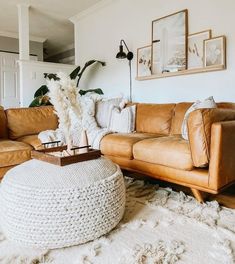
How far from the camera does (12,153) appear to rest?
241 centimetres

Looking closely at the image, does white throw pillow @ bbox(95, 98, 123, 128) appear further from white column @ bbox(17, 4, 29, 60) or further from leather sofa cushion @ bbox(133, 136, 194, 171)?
white column @ bbox(17, 4, 29, 60)

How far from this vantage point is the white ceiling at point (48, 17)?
4279 mm

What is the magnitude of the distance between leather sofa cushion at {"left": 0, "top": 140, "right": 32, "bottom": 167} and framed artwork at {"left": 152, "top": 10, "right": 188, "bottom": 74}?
202 cm

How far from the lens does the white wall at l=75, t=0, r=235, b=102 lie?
2799 millimetres

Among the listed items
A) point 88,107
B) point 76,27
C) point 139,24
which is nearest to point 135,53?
point 139,24

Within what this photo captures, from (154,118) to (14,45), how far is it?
4.63 meters

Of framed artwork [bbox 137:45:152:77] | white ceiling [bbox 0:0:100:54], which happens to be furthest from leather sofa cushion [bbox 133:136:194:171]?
white ceiling [bbox 0:0:100:54]

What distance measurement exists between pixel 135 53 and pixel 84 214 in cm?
302

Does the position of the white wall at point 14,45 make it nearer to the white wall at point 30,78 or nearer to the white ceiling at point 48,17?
the white ceiling at point 48,17

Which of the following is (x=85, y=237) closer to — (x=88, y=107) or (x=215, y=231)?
(x=215, y=231)

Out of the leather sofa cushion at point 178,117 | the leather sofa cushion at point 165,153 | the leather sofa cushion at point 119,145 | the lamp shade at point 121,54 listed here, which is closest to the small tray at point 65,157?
the leather sofa cushion at point 165,153

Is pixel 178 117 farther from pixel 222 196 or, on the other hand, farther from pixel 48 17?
pixel 48 17

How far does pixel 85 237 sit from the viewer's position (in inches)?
51.9

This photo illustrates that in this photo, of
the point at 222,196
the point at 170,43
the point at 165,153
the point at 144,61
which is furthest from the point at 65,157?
the point at 144,61
